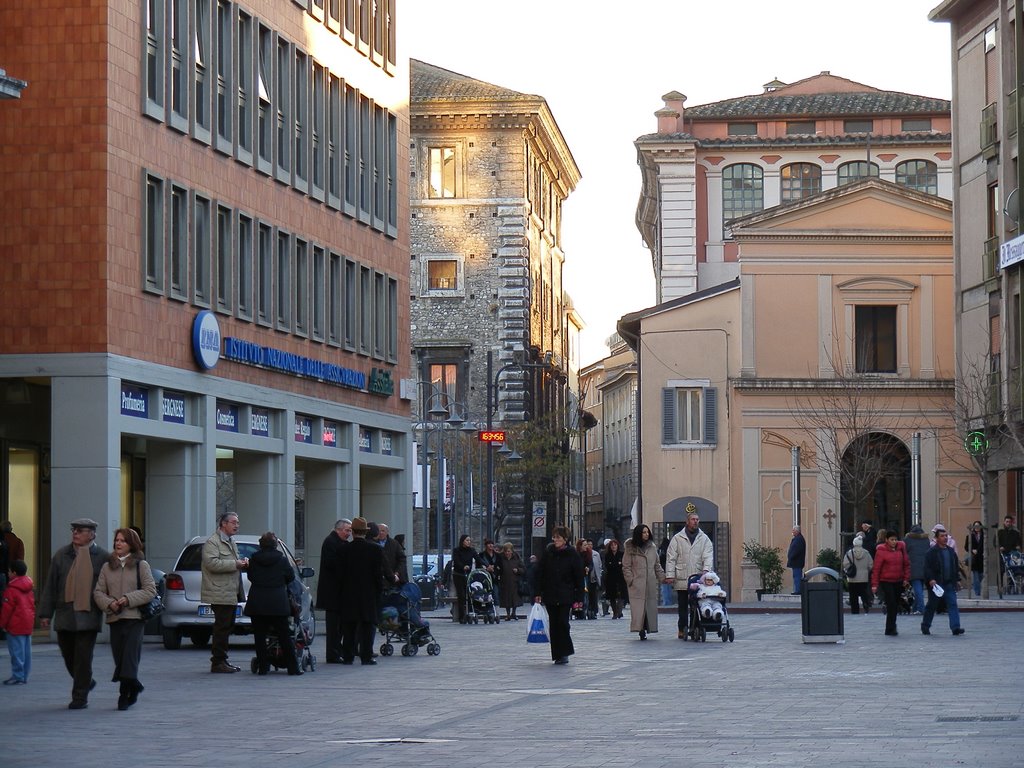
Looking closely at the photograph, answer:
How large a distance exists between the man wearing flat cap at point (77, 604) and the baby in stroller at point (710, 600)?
1303 centimetres

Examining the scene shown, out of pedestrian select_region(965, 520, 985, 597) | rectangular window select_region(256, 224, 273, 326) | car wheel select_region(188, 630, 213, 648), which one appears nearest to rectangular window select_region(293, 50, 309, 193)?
rectangular window select_region(256, 224, 273, 326)

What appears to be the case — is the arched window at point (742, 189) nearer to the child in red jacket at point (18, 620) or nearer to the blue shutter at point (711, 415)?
the blue shutter at point (711, 415)

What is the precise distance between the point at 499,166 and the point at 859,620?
1714 inches

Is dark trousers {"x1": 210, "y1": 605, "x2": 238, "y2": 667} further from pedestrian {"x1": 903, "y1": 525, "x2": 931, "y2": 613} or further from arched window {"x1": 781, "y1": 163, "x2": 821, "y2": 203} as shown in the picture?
arched window {"x1": 781, "y1": 163, "x2": 821, "y2": 203}

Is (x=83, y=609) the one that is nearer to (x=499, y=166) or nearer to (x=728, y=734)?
(x=728, y=734)

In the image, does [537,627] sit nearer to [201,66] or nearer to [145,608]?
[145,608]

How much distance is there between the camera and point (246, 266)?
39.3 metres

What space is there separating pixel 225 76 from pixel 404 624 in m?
14.6

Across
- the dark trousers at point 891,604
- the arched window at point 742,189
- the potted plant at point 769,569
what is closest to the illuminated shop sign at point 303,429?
the dark trousers at point 891,604

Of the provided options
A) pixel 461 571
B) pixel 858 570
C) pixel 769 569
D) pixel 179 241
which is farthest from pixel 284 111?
pixel 769 569

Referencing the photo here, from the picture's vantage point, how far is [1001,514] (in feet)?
179

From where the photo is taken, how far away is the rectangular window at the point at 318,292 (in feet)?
144

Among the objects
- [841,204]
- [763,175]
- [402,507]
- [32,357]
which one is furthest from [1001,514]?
[32,357]

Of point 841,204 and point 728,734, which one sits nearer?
point 728,734
